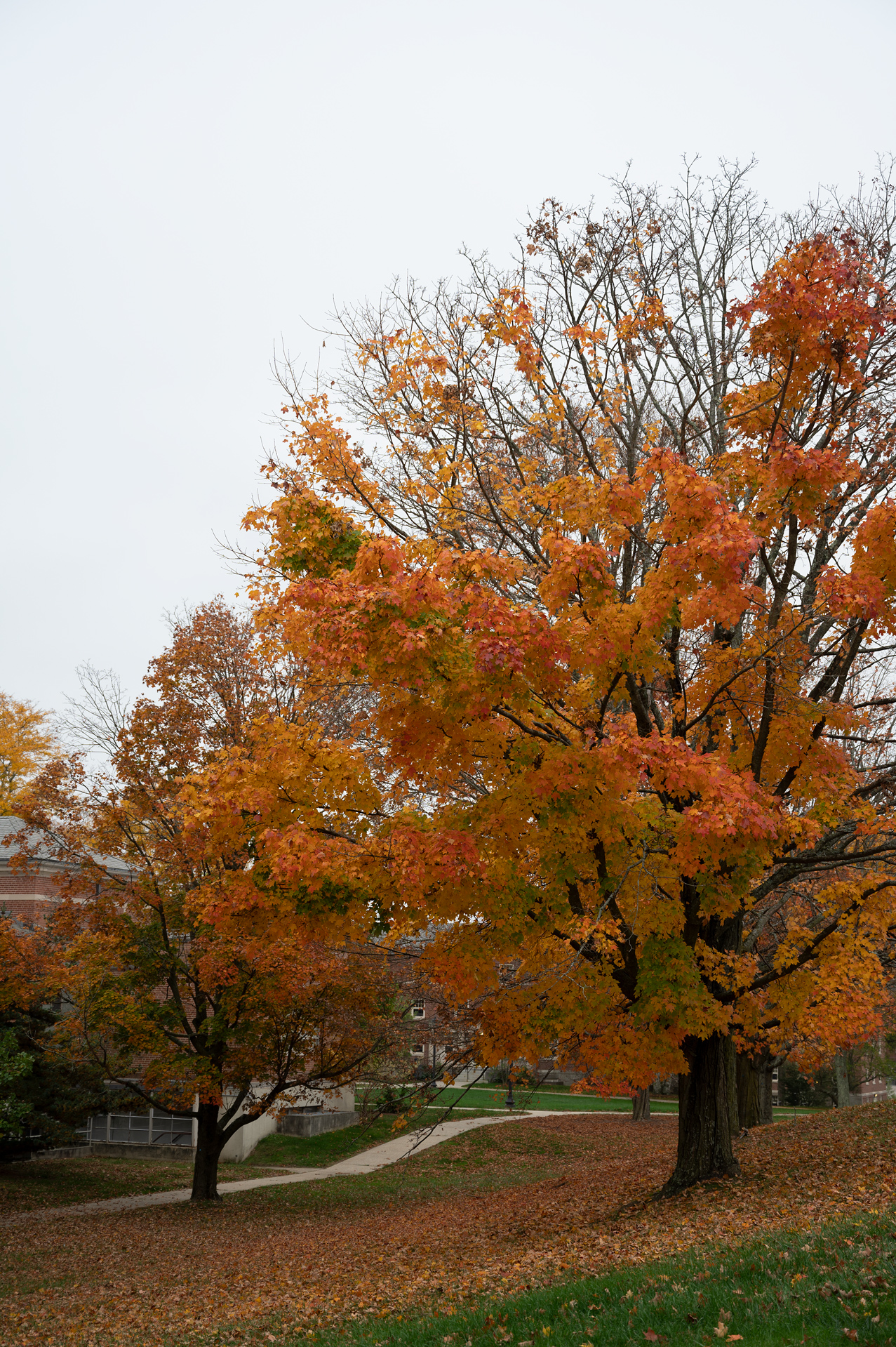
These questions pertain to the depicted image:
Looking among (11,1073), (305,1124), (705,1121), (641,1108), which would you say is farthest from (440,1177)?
(705,1121)

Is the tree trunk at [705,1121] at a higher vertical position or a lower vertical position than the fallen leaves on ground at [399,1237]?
higher

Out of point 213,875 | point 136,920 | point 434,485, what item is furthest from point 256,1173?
point 434,485

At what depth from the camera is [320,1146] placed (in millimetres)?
27328

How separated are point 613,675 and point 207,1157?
14.6 m

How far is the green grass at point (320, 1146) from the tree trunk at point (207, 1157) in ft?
19.8

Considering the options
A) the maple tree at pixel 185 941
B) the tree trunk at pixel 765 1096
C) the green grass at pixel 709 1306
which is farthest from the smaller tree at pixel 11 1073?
the tree trunk at pixel 765 1096

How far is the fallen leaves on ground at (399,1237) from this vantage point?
25.4 feet

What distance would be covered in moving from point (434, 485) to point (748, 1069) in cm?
1555

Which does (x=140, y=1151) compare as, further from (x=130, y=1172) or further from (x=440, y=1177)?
(x=440, y=1177)

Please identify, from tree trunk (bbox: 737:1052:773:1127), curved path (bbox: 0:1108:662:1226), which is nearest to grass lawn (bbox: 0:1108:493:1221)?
curved path (bbox: 0:1108:662:1226)

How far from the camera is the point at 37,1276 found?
1173 centimetres

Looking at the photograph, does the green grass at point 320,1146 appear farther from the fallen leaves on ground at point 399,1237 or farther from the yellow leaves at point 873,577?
the yellow leaves at point 873,577

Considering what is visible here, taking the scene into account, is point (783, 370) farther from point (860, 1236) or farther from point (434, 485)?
point (860, 1236)

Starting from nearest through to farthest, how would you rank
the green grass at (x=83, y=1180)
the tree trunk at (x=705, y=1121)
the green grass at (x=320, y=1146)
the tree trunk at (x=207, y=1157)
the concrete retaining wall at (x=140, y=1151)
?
the tree trunk at (x=705, y=1121) → the tree trunk at (x=207, y=1157) → the green grass at (x=83, y=1180) → the green grass at (x=320, y=1146) → the concrete retaining wall at (x=140, y=1151)
